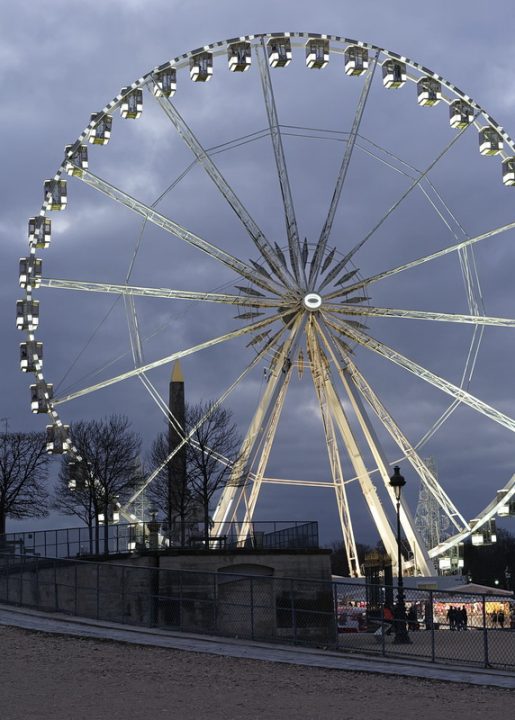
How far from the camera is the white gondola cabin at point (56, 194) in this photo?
141 feet

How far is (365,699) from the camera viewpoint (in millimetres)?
18281

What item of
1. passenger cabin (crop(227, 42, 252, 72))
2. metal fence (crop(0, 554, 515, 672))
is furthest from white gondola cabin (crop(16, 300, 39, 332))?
passenger cabin (crop(227, 42, 252, 72))

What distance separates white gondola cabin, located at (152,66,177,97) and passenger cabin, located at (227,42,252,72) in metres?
2.08

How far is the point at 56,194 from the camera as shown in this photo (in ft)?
141

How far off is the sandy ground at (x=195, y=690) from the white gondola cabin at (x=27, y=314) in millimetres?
21842

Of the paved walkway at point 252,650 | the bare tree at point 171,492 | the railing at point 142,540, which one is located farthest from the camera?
the bare tree at point 171,492

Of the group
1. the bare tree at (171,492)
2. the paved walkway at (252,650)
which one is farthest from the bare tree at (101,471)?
the paved walkway at (252,650)

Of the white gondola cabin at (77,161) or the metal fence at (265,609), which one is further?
the white gondola cabin at (77,161)

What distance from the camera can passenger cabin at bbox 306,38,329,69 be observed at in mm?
42500

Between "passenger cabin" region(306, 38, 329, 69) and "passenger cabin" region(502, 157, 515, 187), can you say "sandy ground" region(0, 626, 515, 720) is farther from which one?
"passenger cabin" region(502, 157, 515, 187)

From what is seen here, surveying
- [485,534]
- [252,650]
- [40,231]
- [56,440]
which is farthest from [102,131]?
[252,650]

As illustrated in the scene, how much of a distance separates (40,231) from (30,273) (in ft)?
5.45

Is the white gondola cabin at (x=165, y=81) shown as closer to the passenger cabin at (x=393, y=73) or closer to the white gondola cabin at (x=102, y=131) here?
the white gondola cabin at (x=102, y=131)

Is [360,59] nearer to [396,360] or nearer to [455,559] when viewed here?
[396,360]
